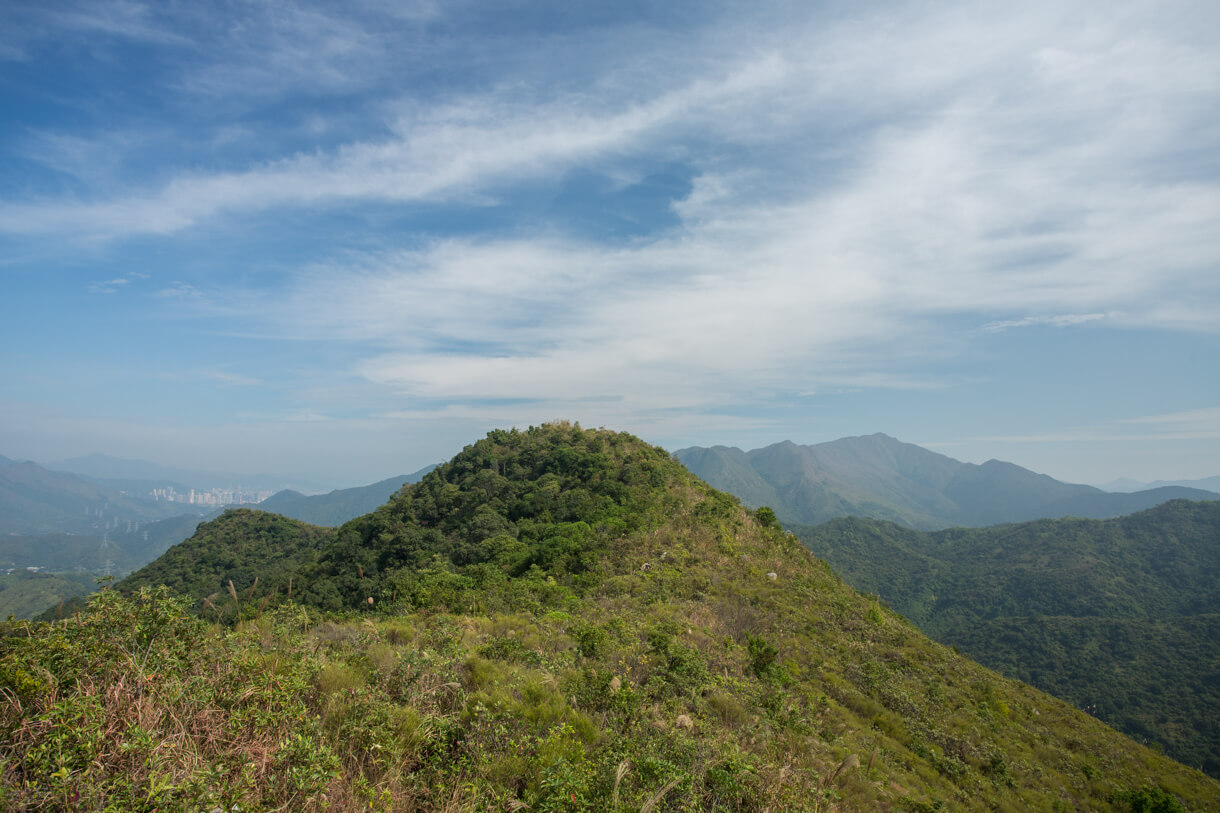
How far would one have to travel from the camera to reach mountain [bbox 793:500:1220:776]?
52.7 meters

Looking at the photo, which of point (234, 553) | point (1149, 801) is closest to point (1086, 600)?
point (1149, 801)

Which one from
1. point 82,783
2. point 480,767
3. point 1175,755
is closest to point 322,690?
point 480,767

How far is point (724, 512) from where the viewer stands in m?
24.7

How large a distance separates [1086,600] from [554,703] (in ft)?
435

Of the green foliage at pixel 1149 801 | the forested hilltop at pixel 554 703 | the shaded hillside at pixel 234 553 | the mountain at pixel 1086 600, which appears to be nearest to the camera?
the forested hilltop at pixel 554 703

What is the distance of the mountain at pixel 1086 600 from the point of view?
5266cm

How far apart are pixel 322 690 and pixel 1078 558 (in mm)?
156572

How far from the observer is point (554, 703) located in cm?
632

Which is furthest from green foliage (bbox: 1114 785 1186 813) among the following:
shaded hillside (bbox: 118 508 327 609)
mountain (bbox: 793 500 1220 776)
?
shaded hillside (bbox: 118 508 327 609)

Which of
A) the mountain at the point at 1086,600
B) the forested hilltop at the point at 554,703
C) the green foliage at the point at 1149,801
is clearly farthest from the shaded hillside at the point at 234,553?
the mountain at the point at 1086,600

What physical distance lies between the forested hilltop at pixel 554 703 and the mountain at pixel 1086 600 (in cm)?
2874

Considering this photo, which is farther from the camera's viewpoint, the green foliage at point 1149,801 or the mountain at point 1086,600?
the mountain at point 1086,600

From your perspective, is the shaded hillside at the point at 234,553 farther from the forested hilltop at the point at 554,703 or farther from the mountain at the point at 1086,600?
the mountain at the point at 1086,600

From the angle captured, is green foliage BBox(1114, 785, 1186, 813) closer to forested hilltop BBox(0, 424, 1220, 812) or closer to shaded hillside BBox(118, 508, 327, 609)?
forested hilltop BBox(0, 424, 1220, 812)
